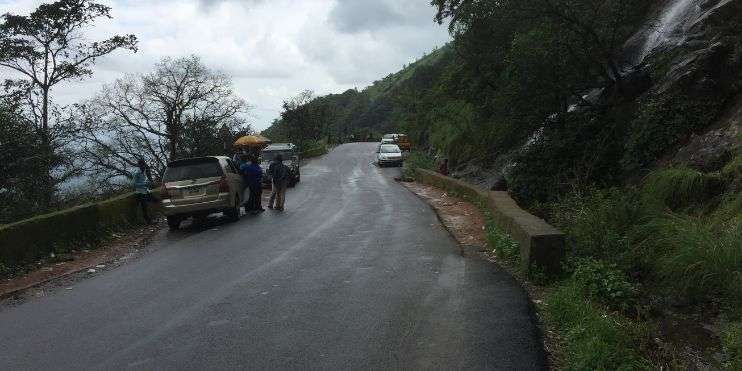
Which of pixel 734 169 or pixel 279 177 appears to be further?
pixel 279 177

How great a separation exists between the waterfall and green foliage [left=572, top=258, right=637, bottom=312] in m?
10.5

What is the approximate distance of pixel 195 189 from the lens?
46.7 feet

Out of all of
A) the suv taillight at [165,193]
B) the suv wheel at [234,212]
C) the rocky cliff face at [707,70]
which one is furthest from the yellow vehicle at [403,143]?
the suv taillight at [165,193]

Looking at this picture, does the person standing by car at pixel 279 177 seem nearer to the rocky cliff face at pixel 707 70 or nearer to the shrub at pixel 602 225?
the shrub at pixel 602 225

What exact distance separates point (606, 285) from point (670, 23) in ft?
39.7

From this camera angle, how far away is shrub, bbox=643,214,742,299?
6023 millimetres

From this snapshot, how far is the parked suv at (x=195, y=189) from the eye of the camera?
46.5 feet

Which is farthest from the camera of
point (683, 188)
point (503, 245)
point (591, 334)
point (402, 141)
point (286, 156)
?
point (402, 141)

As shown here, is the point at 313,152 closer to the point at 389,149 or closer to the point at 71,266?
the point at 389,149

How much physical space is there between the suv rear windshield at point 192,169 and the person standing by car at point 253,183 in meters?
2.25

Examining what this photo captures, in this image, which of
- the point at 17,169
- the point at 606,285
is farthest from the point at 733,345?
the point at 17,169

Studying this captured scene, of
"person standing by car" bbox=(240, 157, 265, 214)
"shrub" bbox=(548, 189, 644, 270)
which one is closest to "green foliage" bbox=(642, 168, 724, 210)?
"shrub" bbox=(548, 189, 644, 270)

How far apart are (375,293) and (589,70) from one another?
1093cm

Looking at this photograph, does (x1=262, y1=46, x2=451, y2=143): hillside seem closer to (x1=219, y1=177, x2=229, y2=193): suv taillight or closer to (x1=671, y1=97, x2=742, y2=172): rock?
(x1=219, y1=177, x2=229, y2=193): suv taillight
